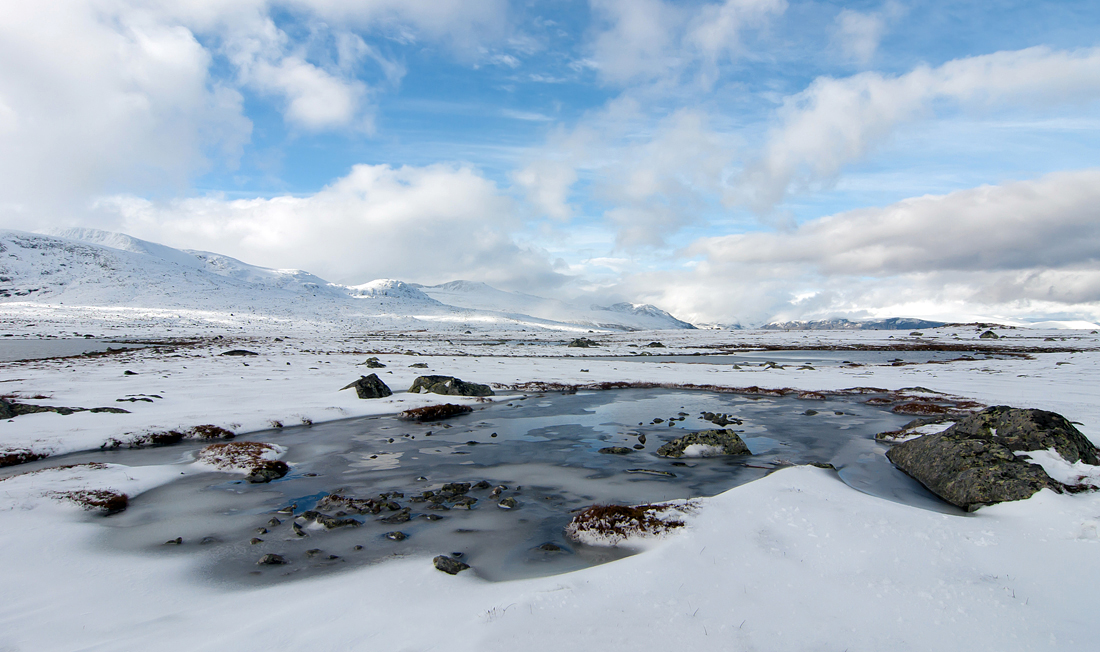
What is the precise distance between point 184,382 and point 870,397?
3302 cm

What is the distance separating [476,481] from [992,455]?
34.0 feet

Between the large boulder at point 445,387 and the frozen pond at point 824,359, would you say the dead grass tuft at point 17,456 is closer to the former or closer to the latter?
the large boulder at point 445,387

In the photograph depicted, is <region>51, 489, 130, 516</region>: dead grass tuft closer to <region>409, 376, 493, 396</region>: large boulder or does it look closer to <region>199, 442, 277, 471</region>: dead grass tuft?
<region>199, 442, 277, 471</region>: dead grass tuft

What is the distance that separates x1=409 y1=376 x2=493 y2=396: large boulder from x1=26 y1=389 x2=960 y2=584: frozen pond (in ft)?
12.4

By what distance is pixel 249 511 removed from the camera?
946 cm

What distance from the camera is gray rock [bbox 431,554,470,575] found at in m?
6.82

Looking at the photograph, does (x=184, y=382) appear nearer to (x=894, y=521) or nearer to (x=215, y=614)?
(x=215, y=614)

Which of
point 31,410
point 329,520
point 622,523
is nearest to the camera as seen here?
point 622,523

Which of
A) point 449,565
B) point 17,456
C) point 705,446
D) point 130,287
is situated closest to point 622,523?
point 449,565

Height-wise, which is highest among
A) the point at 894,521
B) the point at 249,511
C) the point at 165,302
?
the point at 165,302

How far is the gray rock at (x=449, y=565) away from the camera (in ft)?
22.4

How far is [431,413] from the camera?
63.6 ft

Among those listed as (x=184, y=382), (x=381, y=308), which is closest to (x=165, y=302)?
(x=381, y=308)

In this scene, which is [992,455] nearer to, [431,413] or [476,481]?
[476,481]
